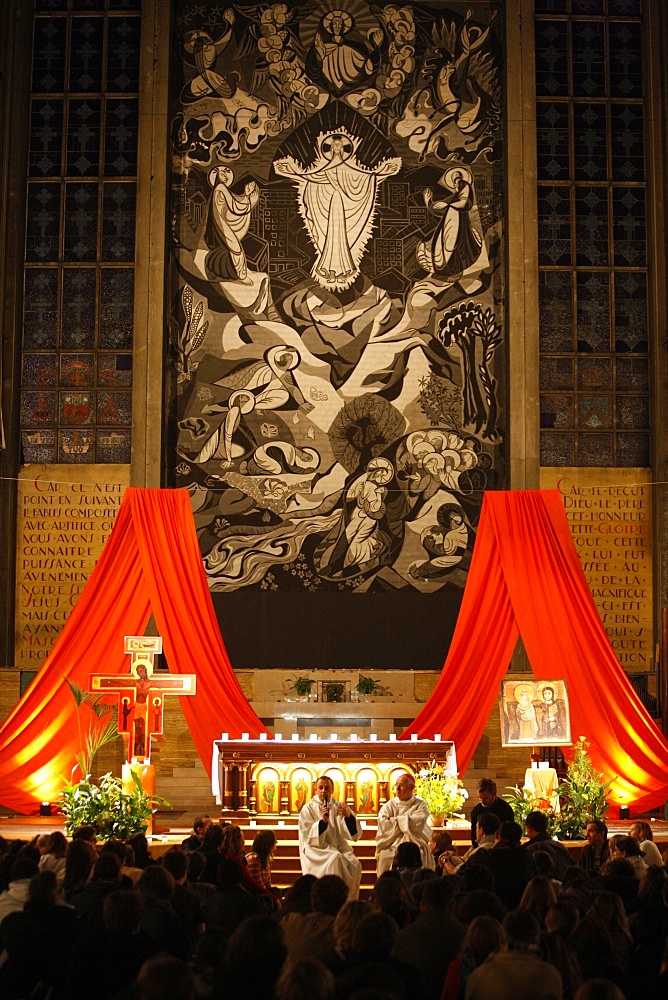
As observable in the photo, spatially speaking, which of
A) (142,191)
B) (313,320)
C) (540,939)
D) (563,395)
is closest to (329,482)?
(313,320)

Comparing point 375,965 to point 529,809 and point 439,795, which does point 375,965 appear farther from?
point 439,795

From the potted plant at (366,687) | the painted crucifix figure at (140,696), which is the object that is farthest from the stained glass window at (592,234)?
the painted crucifix figure at (140,696)

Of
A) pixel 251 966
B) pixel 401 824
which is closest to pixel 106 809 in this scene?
pixel 401 824

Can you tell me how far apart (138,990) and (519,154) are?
1455 centimetres

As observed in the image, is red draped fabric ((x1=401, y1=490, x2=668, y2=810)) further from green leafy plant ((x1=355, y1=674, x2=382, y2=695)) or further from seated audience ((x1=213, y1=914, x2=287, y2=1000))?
seated audience ((x1=213, y1=914, x2=287, y2=1000))

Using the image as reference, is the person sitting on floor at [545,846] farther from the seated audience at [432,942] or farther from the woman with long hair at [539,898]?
the seated audience at [432,942]

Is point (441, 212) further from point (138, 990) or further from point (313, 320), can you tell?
point (138, 990)

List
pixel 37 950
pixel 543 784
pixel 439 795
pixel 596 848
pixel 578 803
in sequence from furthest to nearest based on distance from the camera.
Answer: pixel 439 795 < pixel 543 784 < pixel 578 803 < pixel 596 848 < pixel 37 950

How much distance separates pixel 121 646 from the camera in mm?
12859

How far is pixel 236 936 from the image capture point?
13.4 feet

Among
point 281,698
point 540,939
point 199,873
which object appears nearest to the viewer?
point 540,939

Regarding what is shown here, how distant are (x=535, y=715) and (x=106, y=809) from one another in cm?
378

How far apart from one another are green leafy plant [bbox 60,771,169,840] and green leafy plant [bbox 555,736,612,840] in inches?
130

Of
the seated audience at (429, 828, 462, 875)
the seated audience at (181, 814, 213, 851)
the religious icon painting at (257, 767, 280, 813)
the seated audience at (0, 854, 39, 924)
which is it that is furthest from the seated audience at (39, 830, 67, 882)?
the religious icon painting at (257, 767, 280, 813)
